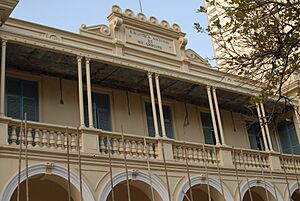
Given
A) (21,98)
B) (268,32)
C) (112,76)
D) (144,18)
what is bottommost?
(268,32)

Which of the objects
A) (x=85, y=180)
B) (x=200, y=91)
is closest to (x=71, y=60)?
(x=85, y=180)

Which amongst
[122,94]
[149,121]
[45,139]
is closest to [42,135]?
[45,139]

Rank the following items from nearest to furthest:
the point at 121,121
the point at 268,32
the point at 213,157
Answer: the point at 268,32, the point at 213,157, the point at 121,121

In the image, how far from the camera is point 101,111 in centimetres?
1295

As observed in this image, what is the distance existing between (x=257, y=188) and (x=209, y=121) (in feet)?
9.45

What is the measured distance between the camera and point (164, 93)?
1423cm

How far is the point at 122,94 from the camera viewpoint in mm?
13555

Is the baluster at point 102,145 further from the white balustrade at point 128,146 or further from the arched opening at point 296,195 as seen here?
the arched opening at point 296,195

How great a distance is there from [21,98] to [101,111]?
224cm

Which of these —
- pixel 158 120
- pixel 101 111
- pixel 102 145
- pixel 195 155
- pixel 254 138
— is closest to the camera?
pixel 102 145

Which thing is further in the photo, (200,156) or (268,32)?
(200,156)

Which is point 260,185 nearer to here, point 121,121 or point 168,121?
point 168,121

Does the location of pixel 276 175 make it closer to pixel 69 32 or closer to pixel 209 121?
pixel 209 121

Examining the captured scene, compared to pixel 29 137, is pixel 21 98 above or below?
above
